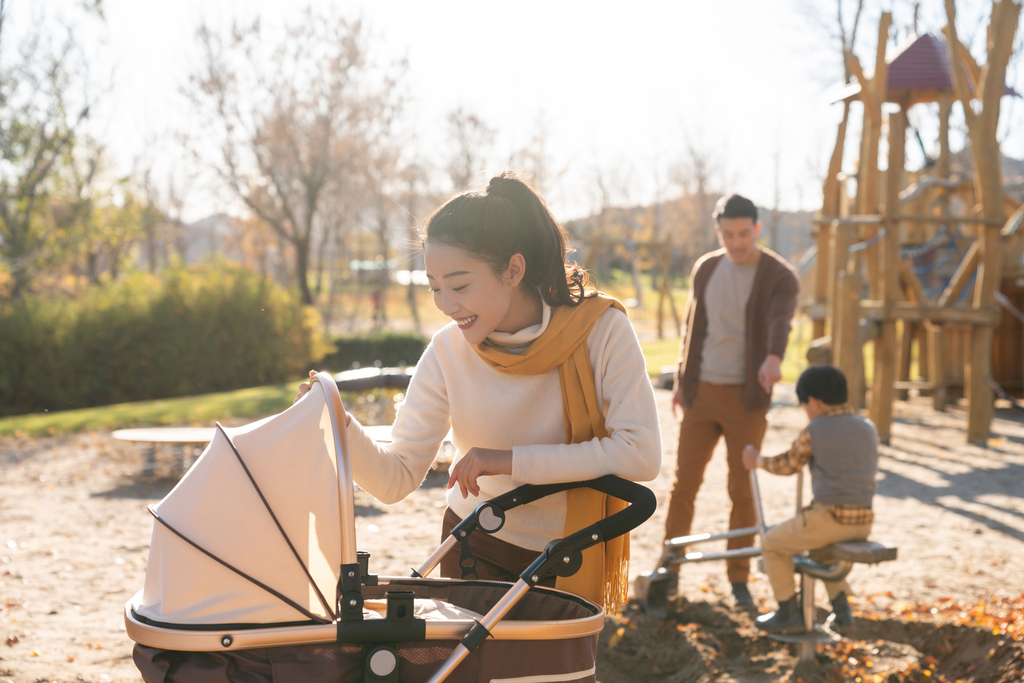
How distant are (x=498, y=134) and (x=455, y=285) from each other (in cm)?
3627

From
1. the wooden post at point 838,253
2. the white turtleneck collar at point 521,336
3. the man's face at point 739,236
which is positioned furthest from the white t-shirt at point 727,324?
the wooden post at point 838,253

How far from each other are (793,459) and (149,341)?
13148 mm

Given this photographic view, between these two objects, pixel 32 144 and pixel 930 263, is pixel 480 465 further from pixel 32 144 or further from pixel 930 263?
pixel 32 144

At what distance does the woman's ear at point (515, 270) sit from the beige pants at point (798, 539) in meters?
2.17

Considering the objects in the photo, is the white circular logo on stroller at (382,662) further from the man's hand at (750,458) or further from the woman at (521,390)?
the man's hand at (750,458)

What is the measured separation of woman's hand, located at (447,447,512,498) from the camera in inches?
74.4

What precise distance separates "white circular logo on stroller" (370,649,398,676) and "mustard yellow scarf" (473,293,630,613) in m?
0.53

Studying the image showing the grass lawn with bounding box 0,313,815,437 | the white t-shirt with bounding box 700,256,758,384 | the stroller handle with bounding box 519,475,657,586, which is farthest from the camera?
the grass lawn with bounding box 0,313,815,437

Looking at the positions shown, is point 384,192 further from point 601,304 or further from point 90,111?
point 601,304

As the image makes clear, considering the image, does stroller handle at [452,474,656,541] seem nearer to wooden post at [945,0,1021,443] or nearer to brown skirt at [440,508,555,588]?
brown skirt at [440,508,555,588]

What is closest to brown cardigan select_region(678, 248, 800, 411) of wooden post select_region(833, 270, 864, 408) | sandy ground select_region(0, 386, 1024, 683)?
sandy ground select_region(0, 386, 1024, 683)

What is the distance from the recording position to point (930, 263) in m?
12.7

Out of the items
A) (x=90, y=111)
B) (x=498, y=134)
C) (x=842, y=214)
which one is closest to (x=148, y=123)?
(x=90, y=111)

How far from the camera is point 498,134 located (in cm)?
3697
